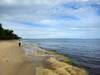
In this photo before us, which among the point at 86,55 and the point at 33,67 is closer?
the point at 33,67

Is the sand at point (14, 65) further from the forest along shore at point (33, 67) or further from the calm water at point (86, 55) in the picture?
the calm water at point (86, 55)

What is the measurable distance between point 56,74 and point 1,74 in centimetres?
499

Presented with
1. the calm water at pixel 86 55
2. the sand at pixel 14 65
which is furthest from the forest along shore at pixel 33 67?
the calm water at pixel 86 55

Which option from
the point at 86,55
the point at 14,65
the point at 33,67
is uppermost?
the point at 14,65

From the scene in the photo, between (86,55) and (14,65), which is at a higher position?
(14,65)

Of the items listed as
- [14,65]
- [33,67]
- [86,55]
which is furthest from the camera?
[86,55]

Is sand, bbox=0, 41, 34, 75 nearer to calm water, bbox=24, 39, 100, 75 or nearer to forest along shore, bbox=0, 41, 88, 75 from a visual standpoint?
forest along shore, bbox=0, 41, 88, 75

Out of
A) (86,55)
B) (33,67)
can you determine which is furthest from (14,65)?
(86,55)

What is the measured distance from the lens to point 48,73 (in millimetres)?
16062

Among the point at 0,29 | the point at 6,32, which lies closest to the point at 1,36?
the point at 0,29

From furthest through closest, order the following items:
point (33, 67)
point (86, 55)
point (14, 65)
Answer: point (86, 55) → point (33, 67) → point (14, 65)

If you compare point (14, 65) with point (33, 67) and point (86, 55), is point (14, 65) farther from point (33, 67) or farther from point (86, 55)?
point (86, 55)

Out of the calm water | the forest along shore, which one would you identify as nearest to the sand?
the forest along shore

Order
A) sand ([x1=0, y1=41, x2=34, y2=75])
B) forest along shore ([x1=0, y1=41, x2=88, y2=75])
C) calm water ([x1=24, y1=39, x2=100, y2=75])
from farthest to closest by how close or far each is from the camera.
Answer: calm water ([x1=24, y1=39, x2=100, y2=75])
forest along shore ([x1=0, y1=41, x2=88, y2=75])
sand ([x1=0, y1=41, x2=34, y2=75])
